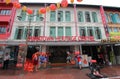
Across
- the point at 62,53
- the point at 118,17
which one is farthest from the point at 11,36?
the point at 118,17

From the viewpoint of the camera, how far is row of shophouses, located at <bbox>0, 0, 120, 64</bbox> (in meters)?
19.2

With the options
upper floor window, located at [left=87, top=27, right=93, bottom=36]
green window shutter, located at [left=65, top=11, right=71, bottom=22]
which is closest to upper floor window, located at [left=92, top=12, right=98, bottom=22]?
upper floor window, located at [left=87, top=27, right=93, bottom=36]

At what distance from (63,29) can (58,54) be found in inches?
138

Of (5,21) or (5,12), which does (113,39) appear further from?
(5,12)

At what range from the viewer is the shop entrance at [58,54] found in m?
20.1

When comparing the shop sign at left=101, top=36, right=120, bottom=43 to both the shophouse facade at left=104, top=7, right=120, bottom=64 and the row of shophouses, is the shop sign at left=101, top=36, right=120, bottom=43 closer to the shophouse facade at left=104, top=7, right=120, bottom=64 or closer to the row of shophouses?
the shophouse facade at left=104, top=7, right=120, bottom=64

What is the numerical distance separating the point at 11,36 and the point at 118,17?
1584cm

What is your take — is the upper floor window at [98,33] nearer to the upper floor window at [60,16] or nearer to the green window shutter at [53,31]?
the upper floor window at [60,16]

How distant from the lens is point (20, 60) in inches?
688

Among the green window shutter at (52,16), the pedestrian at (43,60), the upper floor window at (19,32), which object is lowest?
the pedestrian at (43,60)

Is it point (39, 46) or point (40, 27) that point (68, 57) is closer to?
point (39, 46)

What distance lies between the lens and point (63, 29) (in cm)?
2050

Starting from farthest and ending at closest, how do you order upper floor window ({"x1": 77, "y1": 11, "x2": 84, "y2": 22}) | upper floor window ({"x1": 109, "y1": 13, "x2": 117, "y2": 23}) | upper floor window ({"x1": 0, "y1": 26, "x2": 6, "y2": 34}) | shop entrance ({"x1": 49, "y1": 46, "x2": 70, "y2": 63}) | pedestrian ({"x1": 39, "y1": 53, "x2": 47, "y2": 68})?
upper floor window ({"x1": 109, "y1": 13, "x2": 117, "y2": 23}) → upper floor window ({"x1": 77, "y1": 11, "x2": 84, "y2": 22}) → shop entrance ({"x1": 49, "y1": 46, "x2": 70, "y2": 63}) → upper floor window ({"x1": 0, "y1": 26, "x2": 6, "y2": 34}) → pedestrian ({"x1": 39, "y1": 53, "x2": 47, "y2": 68})

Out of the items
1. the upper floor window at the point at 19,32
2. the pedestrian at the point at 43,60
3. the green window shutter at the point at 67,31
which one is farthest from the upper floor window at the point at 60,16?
the pedestrian at the point at 43,60
